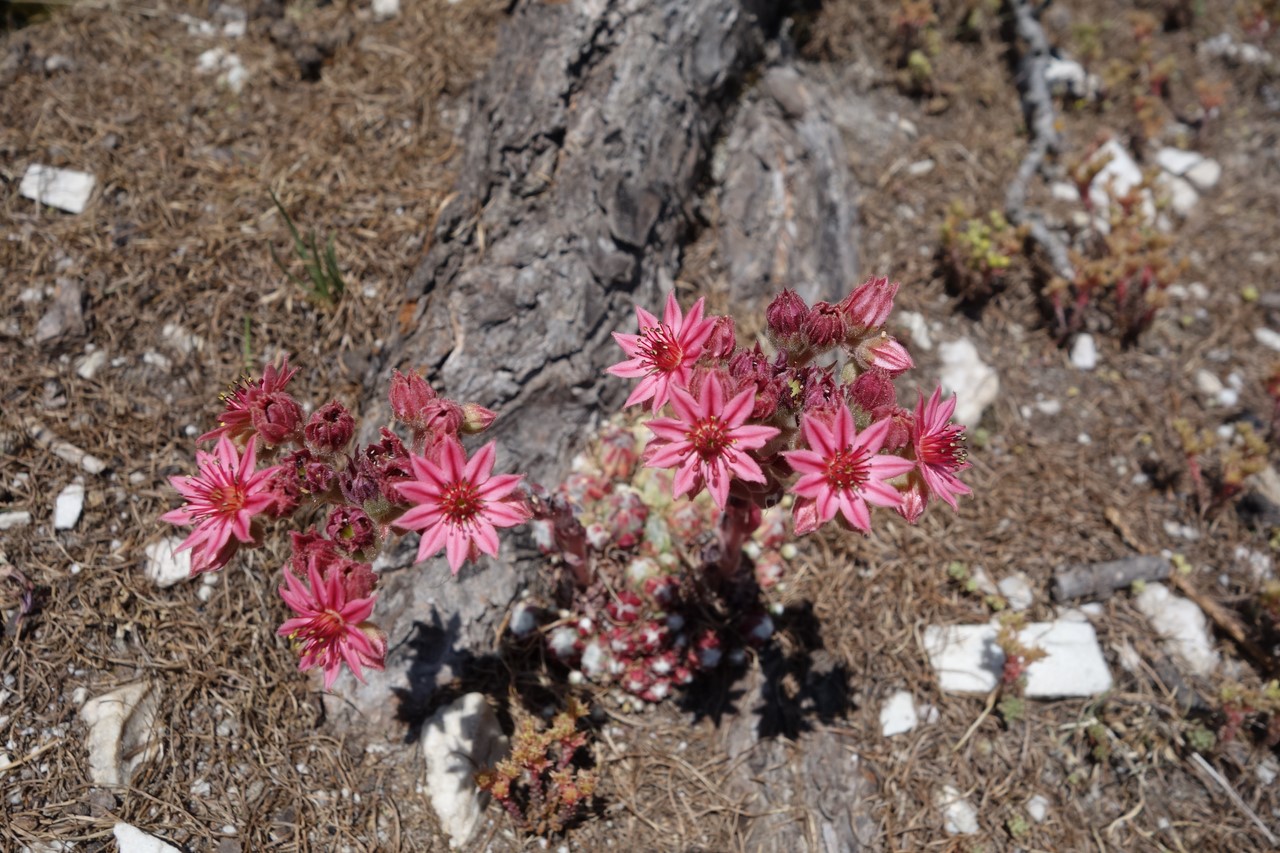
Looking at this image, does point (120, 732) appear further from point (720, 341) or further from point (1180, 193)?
point (1180, 193)

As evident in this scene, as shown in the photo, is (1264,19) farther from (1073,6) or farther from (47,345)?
(47,345)

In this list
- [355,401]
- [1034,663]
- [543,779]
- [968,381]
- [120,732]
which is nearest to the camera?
[120,732]

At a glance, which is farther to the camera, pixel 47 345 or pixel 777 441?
pixel 47 345

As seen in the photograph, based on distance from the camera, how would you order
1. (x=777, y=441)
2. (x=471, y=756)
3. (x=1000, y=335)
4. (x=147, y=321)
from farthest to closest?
(x=1000, y=335) → (x=147, y=321) → (x=471, y=756) → (x=777, y=441)

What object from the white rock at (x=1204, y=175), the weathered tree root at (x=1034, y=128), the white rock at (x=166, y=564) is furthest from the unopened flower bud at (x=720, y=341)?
the white rock at (x=1204, y=175)

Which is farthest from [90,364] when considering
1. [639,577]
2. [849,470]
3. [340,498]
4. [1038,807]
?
[1038,807]

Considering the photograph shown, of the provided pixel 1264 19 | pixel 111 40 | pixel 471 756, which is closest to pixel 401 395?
pixel 471 756
